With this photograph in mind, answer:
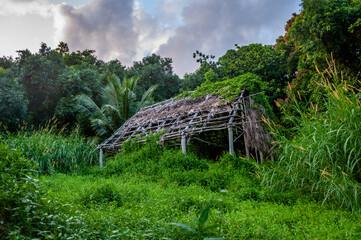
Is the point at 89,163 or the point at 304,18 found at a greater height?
the point at 304,18

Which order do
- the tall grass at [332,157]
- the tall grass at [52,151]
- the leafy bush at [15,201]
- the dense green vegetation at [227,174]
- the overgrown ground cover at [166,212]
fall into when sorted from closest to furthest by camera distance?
the leafy bush at [15,201]
the overgrown ground cover at [166,212]
the dense green vegetation at [227,174]
the tall grass at [332,157]
the tall grass at [52,151]

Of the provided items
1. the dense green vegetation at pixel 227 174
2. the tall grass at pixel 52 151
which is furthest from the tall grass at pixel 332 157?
the tall grass at pixel 52 151

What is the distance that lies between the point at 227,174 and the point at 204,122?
279 centimetres

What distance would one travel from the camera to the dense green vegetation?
3.00m

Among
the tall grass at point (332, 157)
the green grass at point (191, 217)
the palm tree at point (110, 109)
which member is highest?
the palm tree at point (110, 109)

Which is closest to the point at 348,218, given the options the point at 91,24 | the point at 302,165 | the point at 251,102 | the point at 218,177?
the point at 302,165

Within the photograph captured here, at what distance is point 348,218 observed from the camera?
3.83 meters

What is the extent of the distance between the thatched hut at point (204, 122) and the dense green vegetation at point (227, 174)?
20.1 inches

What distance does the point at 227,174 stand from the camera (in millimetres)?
7172

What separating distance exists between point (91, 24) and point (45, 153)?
16.3ft

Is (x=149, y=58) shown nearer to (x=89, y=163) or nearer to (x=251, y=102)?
(x=89, y=163)

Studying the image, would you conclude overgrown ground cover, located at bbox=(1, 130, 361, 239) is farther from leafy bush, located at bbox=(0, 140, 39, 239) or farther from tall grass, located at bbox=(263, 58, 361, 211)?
tall grass, located at bbox=(263, 58, 361, 211)

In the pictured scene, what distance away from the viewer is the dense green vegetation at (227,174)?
9.85ft

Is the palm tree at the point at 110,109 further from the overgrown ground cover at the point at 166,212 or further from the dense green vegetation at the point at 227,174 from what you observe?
the overgrown ground cover at the point at 166,212
